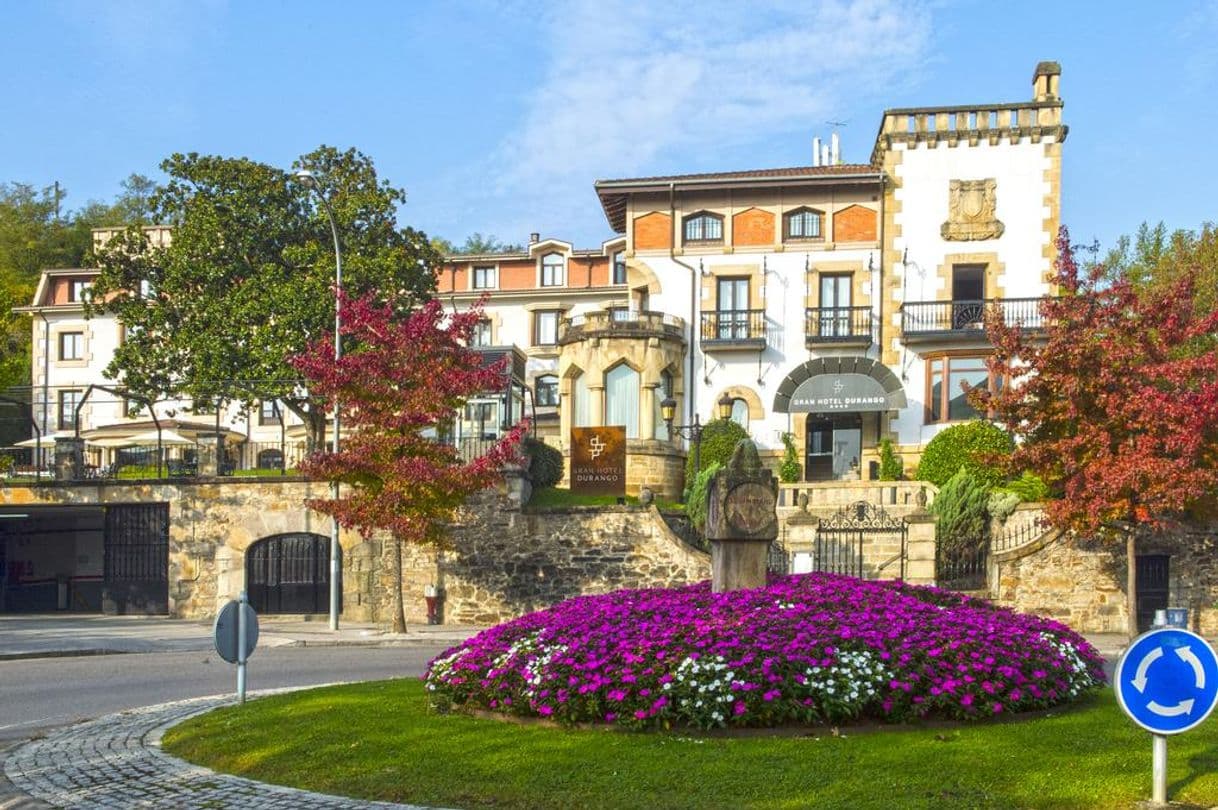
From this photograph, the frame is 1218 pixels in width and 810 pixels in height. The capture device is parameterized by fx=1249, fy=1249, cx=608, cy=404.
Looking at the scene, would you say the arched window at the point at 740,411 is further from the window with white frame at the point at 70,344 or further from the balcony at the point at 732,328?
the window with white frame at the point at 70,344

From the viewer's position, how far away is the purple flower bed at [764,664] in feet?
33.7

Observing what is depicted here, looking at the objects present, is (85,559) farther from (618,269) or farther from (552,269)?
(618,269)

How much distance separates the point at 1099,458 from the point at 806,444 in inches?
727

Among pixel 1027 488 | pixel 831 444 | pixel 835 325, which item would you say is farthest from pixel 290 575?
pixel 835 325

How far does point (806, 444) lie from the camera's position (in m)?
41.9

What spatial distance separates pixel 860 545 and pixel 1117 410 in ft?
20.8

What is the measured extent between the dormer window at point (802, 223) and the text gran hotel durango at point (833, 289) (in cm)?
4

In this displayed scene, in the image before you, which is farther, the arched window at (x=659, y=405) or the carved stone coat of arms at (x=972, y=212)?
the carved stone coat of arms at (x=972, y=212)

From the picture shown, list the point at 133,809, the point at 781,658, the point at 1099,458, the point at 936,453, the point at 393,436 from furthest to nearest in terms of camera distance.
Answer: the point at 936,453, the point at 393,436, the point at 1099,458, the point at 781,658, the point at 133,809

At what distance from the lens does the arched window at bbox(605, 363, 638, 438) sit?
4041 centimetres

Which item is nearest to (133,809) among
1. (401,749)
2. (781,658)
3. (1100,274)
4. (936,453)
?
(401,749)

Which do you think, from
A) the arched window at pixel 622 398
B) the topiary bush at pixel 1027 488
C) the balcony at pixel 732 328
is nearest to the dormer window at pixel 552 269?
the balcony at pixel 732 328

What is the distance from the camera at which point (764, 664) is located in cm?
1038

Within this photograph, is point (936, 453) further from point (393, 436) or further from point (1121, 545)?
point (393, 436)
